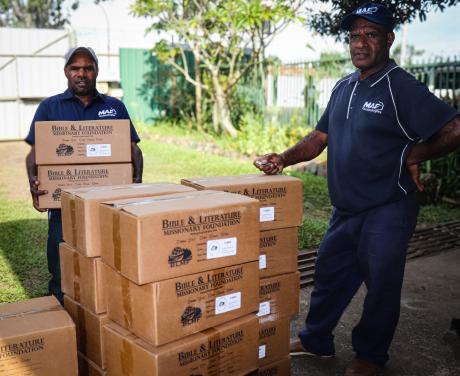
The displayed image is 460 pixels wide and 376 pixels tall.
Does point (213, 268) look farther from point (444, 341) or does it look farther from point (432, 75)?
point (432, 75)

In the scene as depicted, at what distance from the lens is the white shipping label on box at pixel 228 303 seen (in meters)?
2.04

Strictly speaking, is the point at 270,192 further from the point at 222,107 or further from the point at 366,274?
the point at 222,107

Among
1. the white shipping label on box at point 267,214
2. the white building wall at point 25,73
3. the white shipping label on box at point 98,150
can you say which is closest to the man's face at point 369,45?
the white shipping label on box at point 267,214

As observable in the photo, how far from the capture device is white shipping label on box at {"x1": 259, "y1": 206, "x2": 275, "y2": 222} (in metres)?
2.40

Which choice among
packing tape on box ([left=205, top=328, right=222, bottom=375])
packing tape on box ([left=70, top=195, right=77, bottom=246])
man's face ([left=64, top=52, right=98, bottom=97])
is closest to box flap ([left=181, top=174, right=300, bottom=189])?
packing tape on box ([left=70, top=195, right=77, bottom=246])

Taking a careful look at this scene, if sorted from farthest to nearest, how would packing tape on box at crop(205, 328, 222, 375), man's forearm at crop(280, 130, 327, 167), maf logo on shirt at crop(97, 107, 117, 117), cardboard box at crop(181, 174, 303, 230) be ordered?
maf logo on shirt at crop(97, 107, 117, 117) → man's forearm at crop(280, 130, 327, 167) → cardboard box at crop(181, 174, 303, 230) → packing tape on box at crop(205, 328, 222, 375)

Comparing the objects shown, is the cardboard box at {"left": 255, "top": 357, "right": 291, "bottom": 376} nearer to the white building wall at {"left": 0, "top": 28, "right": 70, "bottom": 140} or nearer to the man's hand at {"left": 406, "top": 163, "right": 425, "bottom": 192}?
the man's hand at {"left": 406, "top": 163, "right": 425, "bottom": 192}

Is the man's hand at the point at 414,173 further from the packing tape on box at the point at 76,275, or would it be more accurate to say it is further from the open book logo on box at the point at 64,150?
the open book logo on box at the point at 64,150

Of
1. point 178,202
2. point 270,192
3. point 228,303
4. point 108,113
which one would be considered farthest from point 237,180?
point 108,113

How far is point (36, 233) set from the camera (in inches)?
208

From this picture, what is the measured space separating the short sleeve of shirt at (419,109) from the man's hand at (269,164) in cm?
67

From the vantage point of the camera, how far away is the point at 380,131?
2564 mm

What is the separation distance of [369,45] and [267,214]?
1.05 metres

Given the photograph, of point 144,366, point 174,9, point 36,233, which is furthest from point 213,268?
point 174,9
